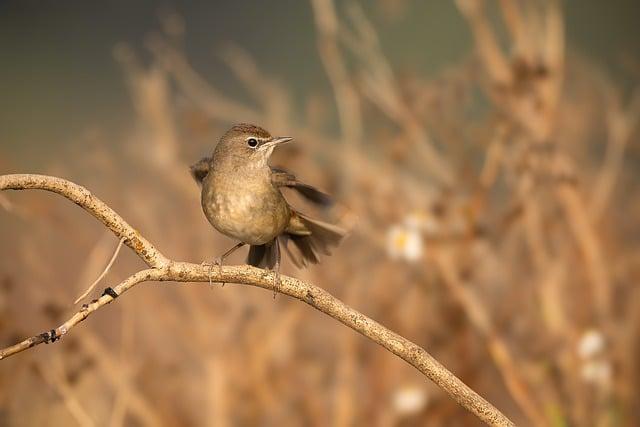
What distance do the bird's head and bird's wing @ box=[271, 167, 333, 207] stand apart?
0.15 feet

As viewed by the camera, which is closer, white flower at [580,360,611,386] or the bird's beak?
the bird's beak

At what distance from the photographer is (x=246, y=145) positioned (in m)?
1.78

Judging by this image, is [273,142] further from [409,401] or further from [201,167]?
[409,401]

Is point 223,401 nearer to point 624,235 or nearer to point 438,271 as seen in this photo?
point 438,271

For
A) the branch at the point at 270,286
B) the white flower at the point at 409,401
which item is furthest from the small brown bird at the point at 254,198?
the white flower at the point at 409,401

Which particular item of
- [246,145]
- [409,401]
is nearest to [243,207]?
[246,145]

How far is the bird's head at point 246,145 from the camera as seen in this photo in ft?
5.75

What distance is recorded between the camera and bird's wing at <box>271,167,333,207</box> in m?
1.59

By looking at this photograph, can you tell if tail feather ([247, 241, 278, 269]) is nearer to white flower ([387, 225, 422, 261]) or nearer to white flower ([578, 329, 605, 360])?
white flower ([387, 225, 422, 261])

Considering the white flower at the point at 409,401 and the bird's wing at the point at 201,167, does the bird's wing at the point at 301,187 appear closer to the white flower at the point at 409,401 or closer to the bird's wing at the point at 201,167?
the bird's wing at the point at 201,167

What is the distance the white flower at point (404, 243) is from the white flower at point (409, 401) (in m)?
0.59

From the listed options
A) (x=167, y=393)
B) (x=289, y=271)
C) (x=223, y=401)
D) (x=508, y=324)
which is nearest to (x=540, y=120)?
(x=508, y=324)

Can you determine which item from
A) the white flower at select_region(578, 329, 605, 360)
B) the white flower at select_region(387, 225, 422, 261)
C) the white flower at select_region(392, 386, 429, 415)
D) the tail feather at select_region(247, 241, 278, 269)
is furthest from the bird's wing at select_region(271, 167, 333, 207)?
the white flower at select_region(578, 329, 605, 360)

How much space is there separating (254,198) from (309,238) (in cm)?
23
